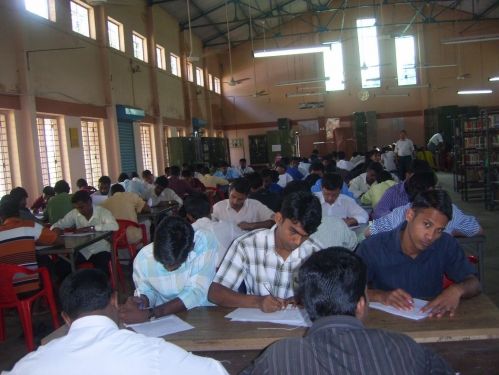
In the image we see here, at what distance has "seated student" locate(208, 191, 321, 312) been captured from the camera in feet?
7.45

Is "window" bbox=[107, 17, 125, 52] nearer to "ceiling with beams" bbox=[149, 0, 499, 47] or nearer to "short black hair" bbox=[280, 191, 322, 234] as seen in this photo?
"ceiling with beams" bbox=[149, 0, 499, 47]

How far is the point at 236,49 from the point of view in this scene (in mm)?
19703

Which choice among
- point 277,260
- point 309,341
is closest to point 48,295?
point 277,260

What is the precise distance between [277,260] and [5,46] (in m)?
6.51

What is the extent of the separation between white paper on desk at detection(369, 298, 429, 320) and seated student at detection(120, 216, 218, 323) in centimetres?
82

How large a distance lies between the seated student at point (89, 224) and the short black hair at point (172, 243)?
2.78 m

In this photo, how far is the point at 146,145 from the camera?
12914mm

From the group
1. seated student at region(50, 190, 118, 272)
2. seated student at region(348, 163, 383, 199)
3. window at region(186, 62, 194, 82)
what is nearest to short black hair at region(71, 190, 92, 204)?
seated student at region(50, 190, 118, 272)

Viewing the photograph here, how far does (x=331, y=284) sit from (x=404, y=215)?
73.2 inches

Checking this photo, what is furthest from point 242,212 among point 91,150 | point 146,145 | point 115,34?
Answer: point 146,145

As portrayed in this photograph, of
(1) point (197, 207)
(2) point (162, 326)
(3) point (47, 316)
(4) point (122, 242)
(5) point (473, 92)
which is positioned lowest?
(3) point (47, 316)

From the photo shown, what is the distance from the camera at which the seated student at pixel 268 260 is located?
227 cm

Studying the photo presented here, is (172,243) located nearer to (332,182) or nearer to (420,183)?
(420,183)

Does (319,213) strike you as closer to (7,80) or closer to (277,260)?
(277,260)
